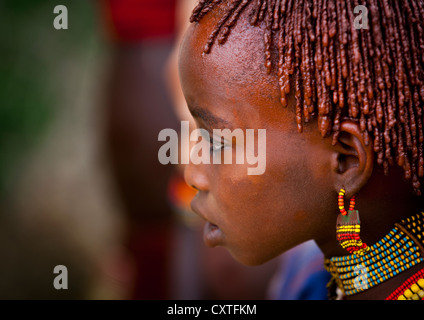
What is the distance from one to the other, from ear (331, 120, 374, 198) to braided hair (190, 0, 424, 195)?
0.07ft

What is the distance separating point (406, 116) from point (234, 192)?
A: 0.48 meters

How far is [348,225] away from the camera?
134cm

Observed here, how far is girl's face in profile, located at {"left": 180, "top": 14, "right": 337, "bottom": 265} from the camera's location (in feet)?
4.34

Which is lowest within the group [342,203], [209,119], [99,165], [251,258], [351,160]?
[251,258]

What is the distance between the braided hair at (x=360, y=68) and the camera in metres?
1.22

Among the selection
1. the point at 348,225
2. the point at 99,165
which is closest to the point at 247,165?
the point at 348,225

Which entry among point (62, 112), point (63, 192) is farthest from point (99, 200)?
point (62, 112)

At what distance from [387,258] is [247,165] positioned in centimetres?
46

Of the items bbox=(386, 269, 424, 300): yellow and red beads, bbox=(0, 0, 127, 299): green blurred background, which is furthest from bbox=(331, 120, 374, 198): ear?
bbox=(0, 0, 127, 299): green blurred background

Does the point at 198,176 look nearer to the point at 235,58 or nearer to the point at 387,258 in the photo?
the point at 235,58

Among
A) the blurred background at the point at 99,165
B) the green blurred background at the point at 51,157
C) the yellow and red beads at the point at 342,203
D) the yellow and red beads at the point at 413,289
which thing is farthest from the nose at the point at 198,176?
the green blurred background at the point at 51,157

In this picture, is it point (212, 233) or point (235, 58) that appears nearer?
point (235, 58)
